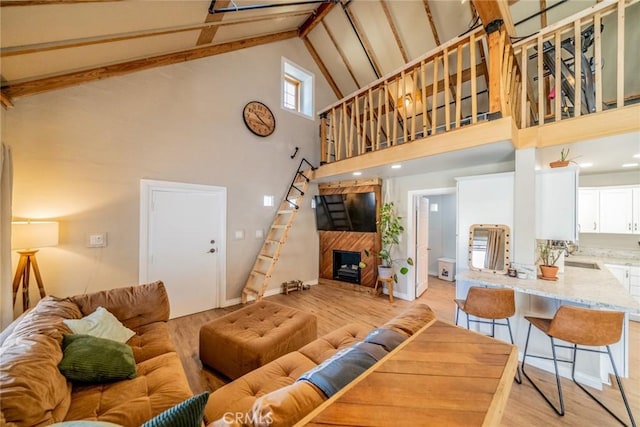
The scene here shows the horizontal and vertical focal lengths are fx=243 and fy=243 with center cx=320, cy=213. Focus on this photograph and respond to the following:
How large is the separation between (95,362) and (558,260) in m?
4.32

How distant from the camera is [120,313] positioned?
84.0 inches

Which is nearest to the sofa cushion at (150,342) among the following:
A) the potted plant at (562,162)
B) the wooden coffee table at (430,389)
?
the wooden coffee table at (430,389)

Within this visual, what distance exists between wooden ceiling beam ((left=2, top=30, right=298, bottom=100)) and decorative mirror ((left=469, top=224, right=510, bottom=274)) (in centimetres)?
456

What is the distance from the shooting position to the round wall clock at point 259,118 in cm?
421

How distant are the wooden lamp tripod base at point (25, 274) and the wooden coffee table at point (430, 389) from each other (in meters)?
3.22

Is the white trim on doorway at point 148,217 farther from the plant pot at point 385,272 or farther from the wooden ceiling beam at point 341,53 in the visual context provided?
the wooden ceiling beam at point 341,53

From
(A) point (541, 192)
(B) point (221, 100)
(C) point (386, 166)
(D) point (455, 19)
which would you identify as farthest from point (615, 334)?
(B) point (221, 100)

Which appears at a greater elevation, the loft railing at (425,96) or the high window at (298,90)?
the high window at (298,90)

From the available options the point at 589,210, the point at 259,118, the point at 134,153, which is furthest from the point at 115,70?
the point at 589,210

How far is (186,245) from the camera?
3562 millimetres

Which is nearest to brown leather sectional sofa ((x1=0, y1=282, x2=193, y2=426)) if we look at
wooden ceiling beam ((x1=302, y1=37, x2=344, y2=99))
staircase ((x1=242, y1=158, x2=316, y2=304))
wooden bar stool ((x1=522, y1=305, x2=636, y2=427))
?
staircase ((x1=242, y1=158, x2=316, y2=304))

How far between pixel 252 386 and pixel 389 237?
3459mm

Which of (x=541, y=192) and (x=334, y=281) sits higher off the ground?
(x=541, y=192)

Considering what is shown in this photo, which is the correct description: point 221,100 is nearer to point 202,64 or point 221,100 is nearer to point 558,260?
point 202,64
